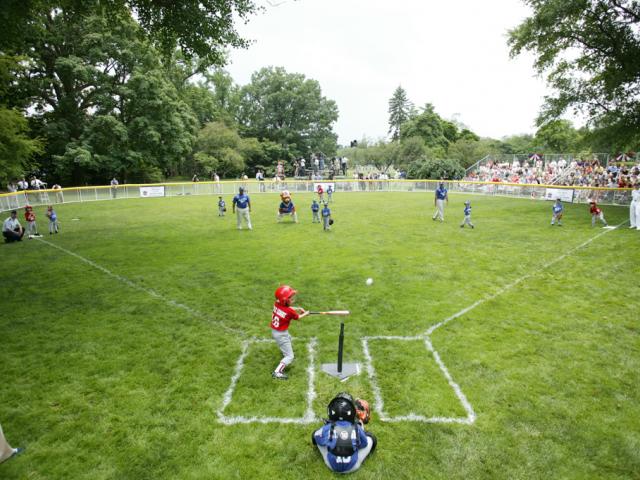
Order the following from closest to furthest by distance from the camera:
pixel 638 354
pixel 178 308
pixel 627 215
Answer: pixel 638 354 < pixel 178 308 < pixel 627 215

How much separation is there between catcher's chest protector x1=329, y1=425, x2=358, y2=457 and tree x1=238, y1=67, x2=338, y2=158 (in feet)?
246

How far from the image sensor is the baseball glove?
19.2 ft

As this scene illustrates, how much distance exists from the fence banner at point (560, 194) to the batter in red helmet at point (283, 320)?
99.5 feet

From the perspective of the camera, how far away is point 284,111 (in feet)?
263

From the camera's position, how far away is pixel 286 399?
21.9 ft

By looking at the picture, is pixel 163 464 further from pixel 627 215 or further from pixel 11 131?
pixel 11 131

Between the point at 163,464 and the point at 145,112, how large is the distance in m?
47.8

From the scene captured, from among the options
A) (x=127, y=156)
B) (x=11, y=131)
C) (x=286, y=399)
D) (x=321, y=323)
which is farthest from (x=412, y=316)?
(x=127, y=156)


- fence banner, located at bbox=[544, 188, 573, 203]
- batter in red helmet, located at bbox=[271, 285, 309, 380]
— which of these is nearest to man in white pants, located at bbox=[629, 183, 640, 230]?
fence banner, located at bbox=[544, 188, 573, 203]

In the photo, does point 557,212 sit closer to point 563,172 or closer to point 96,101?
point 563,172

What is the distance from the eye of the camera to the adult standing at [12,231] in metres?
18.5

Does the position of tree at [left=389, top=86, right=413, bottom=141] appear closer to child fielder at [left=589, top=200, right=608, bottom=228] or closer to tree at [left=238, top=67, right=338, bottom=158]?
tree at [left=238, top=67, right=338, bottom=158]

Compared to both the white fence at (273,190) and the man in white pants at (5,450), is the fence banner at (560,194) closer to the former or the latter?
the white fence at (273,190)

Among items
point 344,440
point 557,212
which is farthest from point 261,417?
point 557,212
